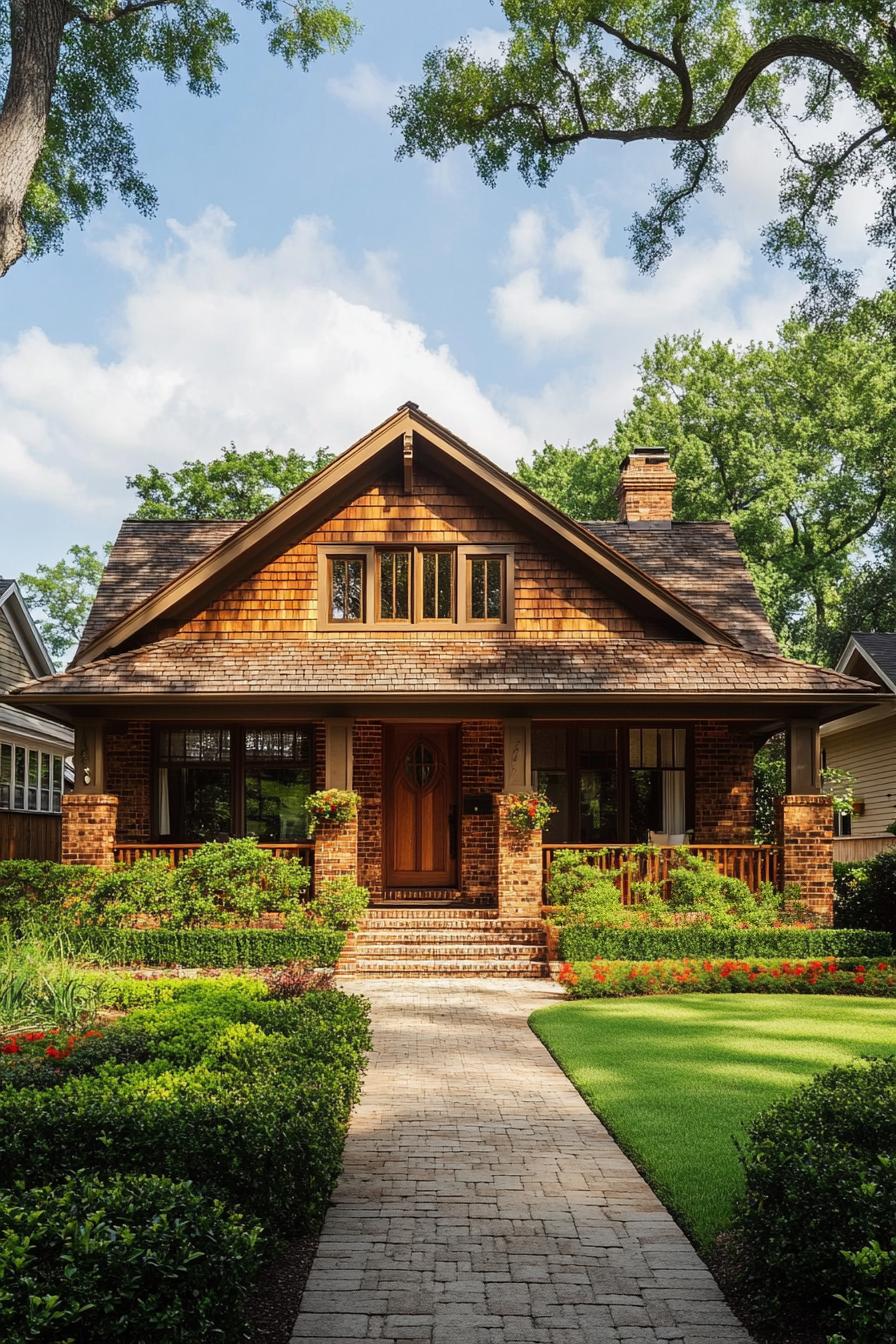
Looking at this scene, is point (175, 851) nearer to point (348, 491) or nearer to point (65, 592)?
point (348, 491)

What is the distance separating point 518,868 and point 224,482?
27.3 m

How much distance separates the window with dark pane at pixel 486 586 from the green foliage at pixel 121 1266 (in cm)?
1432

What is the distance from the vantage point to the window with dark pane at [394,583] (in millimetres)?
17953

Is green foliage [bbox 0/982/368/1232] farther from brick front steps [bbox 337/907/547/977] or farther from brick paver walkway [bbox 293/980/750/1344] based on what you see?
brick front steps [bbox 337/907/547/977]

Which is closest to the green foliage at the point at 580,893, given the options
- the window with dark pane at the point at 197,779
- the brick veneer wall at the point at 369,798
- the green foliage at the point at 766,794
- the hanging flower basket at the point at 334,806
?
the hanging flower basket at the point at 334,806

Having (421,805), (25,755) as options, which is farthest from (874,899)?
(25,755)

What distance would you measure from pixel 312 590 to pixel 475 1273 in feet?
45.3

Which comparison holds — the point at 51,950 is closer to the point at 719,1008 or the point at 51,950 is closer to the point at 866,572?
the point at 719,1008

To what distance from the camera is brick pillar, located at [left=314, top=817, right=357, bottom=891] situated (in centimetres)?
1569

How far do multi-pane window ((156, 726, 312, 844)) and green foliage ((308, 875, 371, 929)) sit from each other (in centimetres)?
314

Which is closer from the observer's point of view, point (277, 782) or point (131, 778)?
point (131, 778)

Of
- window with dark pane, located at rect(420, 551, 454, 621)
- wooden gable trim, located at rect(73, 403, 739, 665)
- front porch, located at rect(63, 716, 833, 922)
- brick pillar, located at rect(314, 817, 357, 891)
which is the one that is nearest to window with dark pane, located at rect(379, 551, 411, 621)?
window with dark pane, located at rect(420, 551, 454, 621)

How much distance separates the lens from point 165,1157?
15.5 ft

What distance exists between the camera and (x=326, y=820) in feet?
51.3
